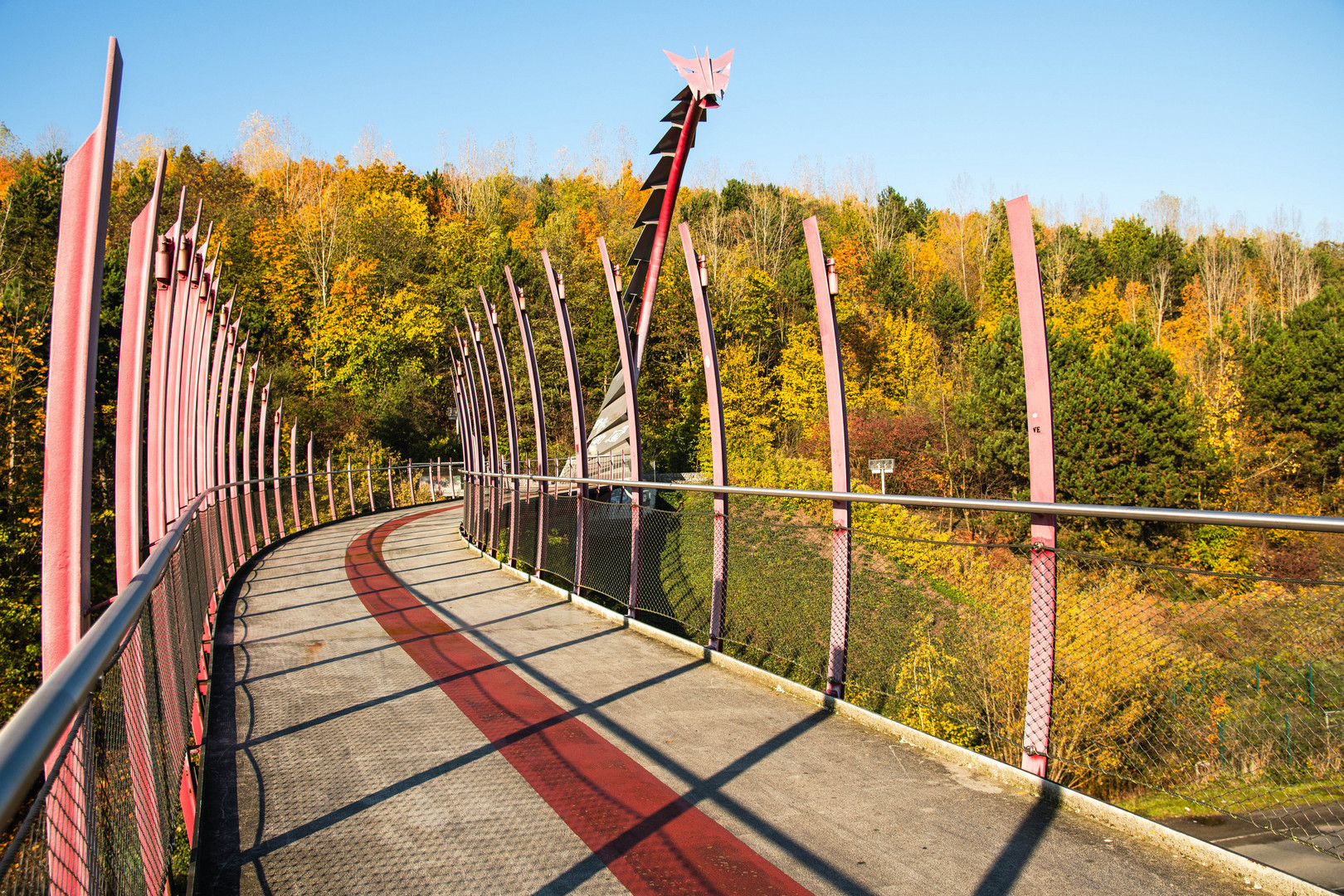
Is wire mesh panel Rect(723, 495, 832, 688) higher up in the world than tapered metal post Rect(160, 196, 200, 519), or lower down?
lower down

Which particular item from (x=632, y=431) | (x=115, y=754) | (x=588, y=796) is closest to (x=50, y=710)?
(x=115, y=754)

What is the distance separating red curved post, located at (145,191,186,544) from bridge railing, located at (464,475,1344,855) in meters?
3.52

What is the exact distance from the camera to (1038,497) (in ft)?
12.4

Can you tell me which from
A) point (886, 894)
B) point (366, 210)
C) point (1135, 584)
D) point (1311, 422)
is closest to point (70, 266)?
point (886, 894)

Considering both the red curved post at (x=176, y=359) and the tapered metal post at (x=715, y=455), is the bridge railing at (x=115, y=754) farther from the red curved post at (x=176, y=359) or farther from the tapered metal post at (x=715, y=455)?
the tapered metal post at (x=715, y=455)

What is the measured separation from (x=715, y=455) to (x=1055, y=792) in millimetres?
3568

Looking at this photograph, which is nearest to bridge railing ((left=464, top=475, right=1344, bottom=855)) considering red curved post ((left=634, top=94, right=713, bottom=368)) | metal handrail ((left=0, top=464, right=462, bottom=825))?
metal handrail ((left=0, top=464, right=462, bottom=825))

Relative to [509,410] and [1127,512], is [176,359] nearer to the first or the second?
[1127,512]

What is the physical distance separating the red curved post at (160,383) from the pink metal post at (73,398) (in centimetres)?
316

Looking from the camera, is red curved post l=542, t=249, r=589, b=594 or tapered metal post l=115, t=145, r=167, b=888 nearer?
tapered metal post l=115, t=145, r=167, b=888

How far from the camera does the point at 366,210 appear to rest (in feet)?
175

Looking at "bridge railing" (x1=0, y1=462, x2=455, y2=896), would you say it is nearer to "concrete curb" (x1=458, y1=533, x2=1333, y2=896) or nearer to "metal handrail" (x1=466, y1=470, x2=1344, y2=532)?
"metal handrail" (x1=466, y1=470, x2=1344, y2=532)

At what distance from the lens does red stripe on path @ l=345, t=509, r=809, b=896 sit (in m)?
3.01

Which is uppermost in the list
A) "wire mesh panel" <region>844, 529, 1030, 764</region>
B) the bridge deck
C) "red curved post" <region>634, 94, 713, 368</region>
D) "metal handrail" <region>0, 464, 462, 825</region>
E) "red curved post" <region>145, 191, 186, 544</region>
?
"red curved post" <region>634, 94, 713, 368</region>
